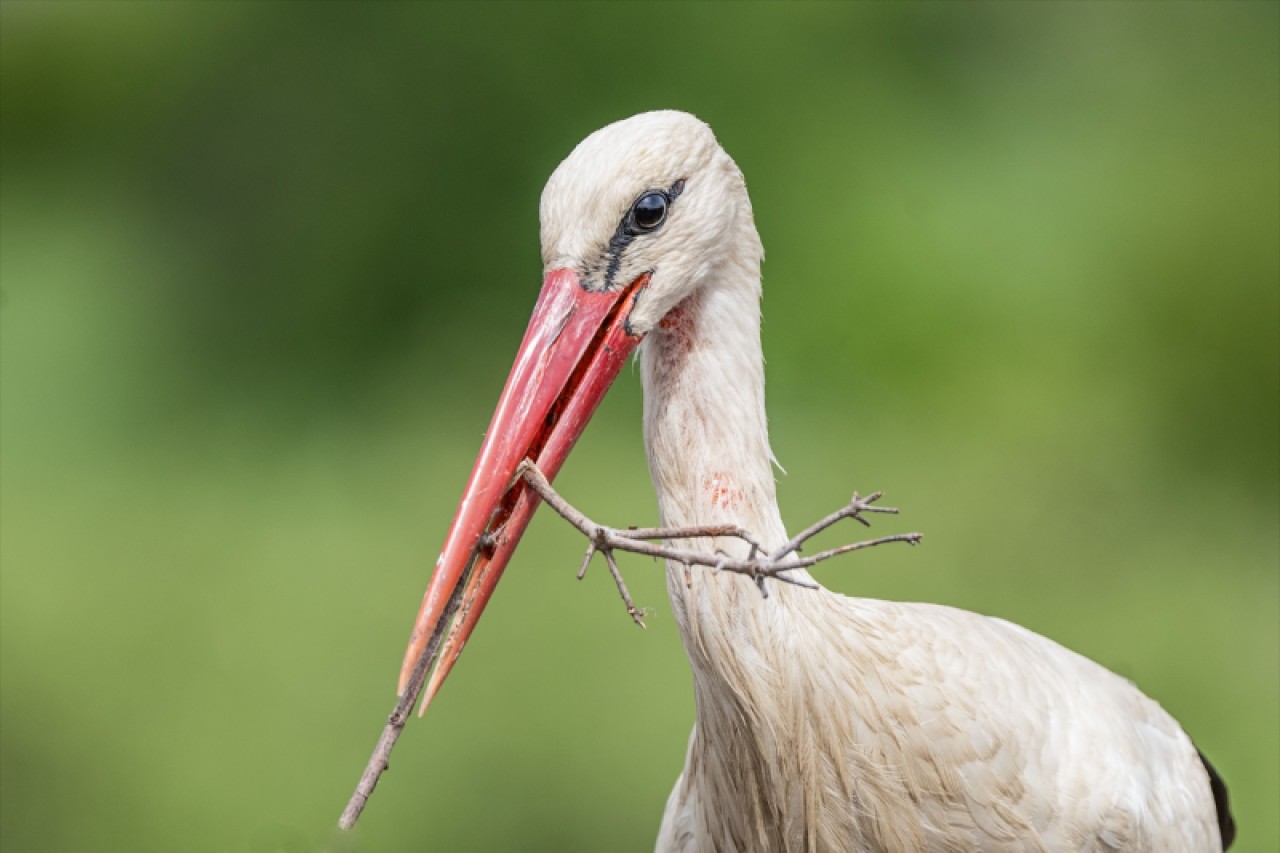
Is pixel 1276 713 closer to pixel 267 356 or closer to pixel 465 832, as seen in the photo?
pixel 465 832

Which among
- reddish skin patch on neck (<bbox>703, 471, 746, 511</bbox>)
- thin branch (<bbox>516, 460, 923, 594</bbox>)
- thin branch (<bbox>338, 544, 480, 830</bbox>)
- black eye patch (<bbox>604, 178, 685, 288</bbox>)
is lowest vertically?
thin branch (<bbox>338, 544, 480, 830</bbox>)

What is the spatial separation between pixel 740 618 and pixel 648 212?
0.41 meters

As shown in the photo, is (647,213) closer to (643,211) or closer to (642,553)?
(643,211)

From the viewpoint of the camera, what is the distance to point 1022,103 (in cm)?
471

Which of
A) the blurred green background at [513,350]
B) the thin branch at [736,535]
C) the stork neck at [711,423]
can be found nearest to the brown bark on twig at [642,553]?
the thin branch at [736,535]

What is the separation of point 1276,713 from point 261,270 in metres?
2.99

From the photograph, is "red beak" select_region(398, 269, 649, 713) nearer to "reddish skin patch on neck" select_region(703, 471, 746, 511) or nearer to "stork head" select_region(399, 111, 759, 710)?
"stork head" select_region(399, 111, 759, 710)

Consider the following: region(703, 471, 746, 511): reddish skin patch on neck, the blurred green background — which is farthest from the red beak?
the blurred green background

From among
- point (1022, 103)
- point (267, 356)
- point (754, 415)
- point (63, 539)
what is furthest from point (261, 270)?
point (754, 415)

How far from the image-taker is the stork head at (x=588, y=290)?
1444 millimetres

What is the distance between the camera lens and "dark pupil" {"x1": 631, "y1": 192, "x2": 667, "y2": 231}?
1515 mm

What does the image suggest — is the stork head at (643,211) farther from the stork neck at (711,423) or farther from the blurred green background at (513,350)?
the blurred green background at (513,350)

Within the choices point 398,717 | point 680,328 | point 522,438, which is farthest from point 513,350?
point 398,717

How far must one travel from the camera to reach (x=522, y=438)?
146cm
